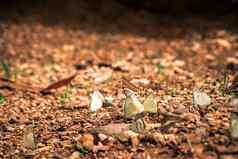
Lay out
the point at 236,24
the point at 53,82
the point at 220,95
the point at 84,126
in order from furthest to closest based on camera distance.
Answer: the point at 236,24
the point at 53,82
the point at 220,95
the point at 84,126

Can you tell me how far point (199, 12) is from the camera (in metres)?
4.00

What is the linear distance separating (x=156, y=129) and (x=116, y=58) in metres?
1.53

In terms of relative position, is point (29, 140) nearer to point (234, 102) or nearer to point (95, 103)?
point (95, 103)

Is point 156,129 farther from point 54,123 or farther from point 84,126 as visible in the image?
point 54,123

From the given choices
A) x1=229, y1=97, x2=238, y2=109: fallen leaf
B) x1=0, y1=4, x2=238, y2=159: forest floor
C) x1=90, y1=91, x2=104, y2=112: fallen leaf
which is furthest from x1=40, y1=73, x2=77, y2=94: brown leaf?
x1=229, y1=97, x2=238, y2=109: fallen leaf

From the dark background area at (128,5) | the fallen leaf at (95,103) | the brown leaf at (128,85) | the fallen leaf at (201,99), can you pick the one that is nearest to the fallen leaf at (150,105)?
the fallen leaf at (201,99)

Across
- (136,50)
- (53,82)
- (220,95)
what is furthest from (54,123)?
(136,50)

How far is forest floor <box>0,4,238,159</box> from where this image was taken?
1.52m

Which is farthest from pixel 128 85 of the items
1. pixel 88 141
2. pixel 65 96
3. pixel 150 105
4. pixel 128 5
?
pixel 128 5

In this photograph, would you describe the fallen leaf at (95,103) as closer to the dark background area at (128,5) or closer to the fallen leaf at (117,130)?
the fallen leaf at (117,130)

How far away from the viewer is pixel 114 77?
2.55m

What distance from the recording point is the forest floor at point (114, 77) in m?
1.52

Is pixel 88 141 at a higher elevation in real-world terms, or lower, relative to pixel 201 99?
lower

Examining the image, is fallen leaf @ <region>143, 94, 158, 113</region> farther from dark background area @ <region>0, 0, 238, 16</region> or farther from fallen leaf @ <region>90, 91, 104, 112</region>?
dark background area @ <region>0, 0, 238, 16</region>
